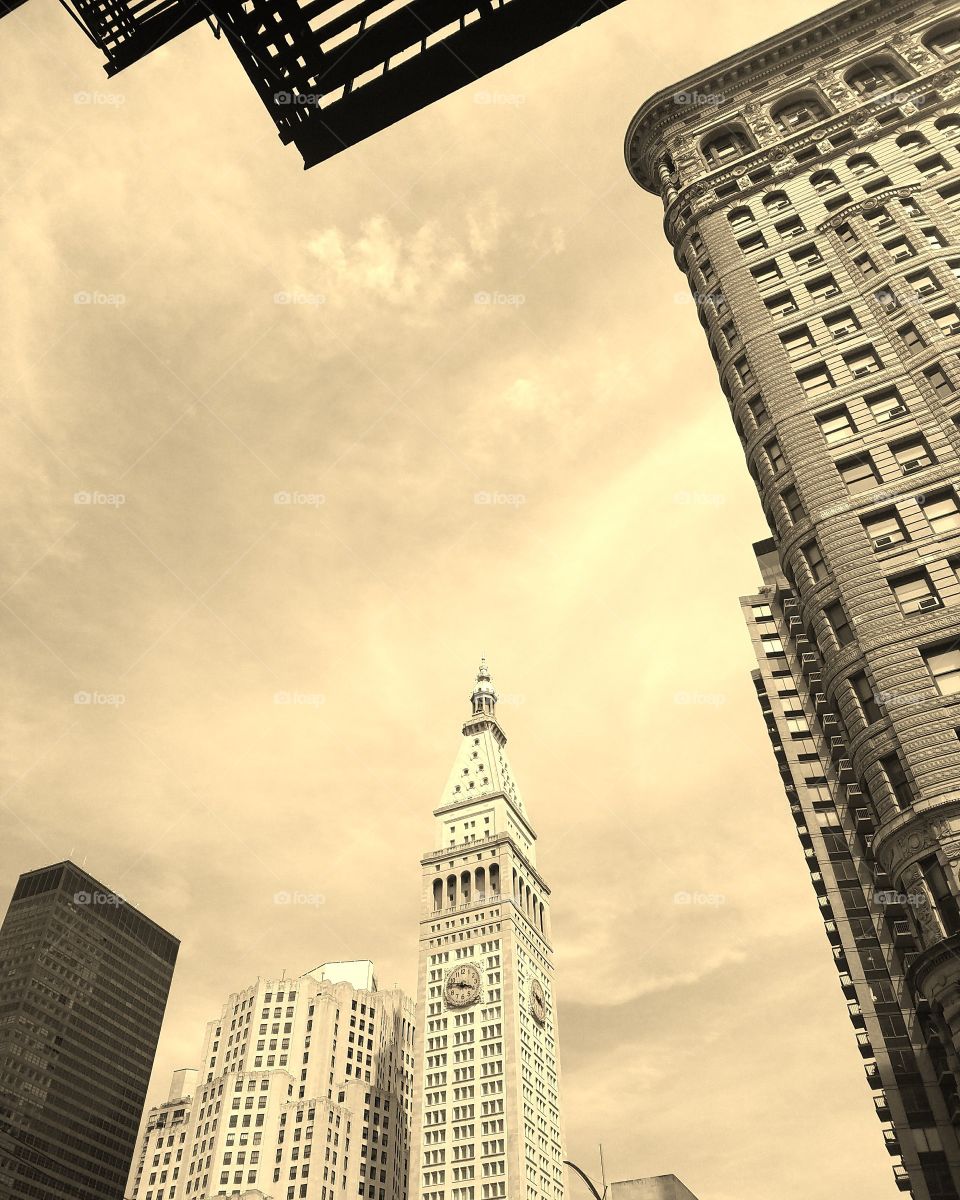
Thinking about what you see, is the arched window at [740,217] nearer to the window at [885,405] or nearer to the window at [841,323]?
the window at [841,323]

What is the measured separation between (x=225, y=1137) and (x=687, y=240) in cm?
13626

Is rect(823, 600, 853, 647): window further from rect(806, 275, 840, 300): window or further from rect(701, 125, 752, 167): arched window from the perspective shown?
rect(701, 125, 752, 167): arched window

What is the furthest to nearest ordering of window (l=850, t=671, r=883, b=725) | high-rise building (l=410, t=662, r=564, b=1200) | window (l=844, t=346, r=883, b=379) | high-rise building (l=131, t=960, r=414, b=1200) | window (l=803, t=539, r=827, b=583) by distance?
high-rise building (l=131, t=960, r=414, b=1200)
high-rise building (l=410, t=662, r=564, b=1200)
window (l=844, t=346, r=883, b=379)
window (l=803, t=539, r=827, b=583)
window (l=850, t=671, r=883, b=725)

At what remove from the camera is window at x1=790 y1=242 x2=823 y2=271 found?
54812 millimetres

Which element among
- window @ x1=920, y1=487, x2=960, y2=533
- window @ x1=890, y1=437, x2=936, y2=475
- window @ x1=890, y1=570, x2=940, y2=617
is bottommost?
window @ x1=890, y1=570, x2=940, y2=617

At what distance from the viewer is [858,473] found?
44344mm

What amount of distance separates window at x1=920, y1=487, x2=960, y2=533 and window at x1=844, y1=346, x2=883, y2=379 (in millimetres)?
8939

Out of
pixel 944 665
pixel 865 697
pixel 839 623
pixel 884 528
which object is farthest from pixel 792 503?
pixel 944 665

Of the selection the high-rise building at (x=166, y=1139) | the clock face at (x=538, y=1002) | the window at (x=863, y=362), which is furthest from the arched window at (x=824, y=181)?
the high-rise building at (x=166, y=1139)

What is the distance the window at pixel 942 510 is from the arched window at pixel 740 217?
89.3 ft

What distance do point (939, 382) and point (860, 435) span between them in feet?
14.2

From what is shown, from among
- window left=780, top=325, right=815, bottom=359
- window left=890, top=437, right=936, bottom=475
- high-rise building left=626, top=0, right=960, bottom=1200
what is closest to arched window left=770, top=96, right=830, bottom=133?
high-rise building left=626, top=0, right=960, bottom=1200

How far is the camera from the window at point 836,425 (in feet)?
Answer: 151

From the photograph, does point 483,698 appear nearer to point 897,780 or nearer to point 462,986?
point 462,986
